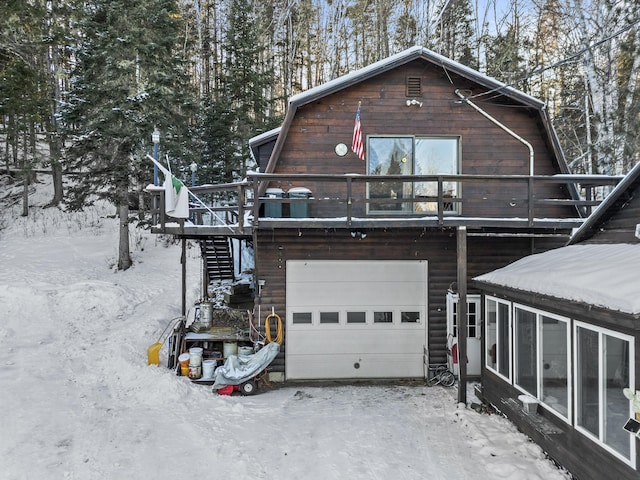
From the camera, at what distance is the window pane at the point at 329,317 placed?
9094mm

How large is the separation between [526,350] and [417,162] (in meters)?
4.41

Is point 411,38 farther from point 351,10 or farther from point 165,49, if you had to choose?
point 165,49

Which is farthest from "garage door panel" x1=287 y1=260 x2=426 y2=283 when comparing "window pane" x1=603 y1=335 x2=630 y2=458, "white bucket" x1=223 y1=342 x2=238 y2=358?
"window pane" x1=603 y1=335 x2=630 y2=458

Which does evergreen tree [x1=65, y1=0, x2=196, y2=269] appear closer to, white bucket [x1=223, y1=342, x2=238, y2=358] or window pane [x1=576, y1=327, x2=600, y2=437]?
white bucket [x1=223, y1=342, x2=238, y2=358]

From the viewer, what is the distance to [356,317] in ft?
30.0

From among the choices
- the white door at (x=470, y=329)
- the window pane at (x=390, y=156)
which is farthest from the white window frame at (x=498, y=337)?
the window pane at (x=390, y=156)

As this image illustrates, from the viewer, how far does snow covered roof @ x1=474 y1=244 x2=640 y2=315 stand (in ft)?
13.4

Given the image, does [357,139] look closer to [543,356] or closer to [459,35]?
[543,356]

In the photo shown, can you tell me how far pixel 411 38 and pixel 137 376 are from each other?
2038 cm

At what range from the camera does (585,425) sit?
476cm

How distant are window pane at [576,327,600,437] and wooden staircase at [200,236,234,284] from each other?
434 inches

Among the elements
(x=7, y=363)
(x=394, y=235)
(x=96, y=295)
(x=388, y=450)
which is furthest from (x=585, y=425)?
(x=96, y=295)

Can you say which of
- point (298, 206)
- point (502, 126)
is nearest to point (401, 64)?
point (502, 126)

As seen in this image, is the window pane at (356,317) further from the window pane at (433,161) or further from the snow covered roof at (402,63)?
the snow covered roof at (402,63)
